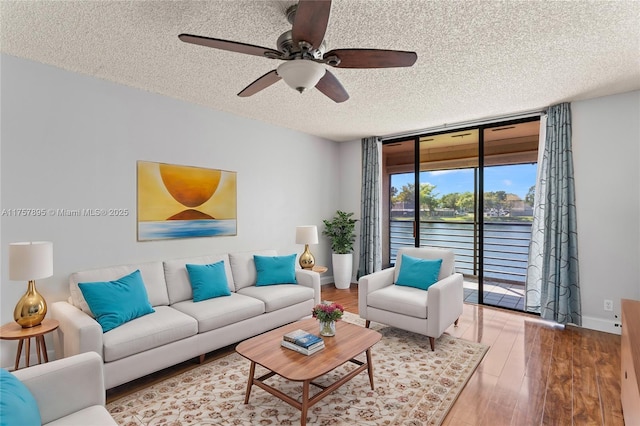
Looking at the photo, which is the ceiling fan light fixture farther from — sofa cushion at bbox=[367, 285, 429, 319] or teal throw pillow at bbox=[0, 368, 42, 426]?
sofa cushion at bbox=[367, 285, 429, 319]

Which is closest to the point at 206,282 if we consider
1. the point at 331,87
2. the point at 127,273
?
the point at 127,273

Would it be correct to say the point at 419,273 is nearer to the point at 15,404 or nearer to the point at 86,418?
the point at 86,418

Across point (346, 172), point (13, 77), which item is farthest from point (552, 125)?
point (13, 77)

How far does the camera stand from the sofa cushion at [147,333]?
7.62 feet

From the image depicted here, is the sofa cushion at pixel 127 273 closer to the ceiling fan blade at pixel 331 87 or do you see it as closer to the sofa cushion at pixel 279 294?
the sofa cushion at pixel 279 294

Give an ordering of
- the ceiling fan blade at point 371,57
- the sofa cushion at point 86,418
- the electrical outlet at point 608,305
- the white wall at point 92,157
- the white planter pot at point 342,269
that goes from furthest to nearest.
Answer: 1. the white planter pot at point 342,269
2. the electrical outlet at point 608,305
3. the white wall at point 92,157
4. the ceiling fan blade at point 371,57
5. the sofa cushion at point 86,418

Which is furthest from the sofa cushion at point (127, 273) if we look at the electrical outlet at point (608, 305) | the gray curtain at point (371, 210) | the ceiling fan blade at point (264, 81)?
the electrical outlet at point (608, 305)

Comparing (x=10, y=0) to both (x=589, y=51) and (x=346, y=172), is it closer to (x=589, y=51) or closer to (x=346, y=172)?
(x=589, y=51)

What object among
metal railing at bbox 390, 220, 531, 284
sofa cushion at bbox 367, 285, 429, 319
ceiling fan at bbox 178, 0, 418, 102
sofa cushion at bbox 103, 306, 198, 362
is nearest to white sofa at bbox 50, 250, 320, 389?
sofa cushion at bbox 103, 306, 198, 362

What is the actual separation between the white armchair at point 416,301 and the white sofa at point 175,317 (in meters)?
0.75

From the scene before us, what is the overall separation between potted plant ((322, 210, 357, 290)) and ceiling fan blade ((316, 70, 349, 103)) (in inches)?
127

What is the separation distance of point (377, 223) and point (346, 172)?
3.81 ft

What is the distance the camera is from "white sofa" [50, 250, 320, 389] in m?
2.33

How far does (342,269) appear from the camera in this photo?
5445 millimetres
